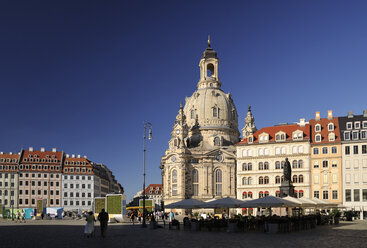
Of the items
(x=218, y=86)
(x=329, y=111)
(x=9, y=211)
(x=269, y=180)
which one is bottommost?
(x=9, y=211)

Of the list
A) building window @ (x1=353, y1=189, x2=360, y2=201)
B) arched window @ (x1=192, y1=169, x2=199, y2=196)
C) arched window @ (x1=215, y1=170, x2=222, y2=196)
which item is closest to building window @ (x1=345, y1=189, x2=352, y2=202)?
building window @ (x1=353, y1=189, x2=360, y2=201)

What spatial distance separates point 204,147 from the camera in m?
130

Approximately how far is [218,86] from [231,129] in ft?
52.7

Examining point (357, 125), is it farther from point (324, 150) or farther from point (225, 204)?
point (225, 204)

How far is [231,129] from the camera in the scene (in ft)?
441

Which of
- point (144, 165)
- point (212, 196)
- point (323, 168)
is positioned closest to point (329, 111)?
point (323, 168)

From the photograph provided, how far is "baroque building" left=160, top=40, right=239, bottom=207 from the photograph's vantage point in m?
123

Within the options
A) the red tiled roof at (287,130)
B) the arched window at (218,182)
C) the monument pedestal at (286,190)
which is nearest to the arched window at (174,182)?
the arched window at (218,182)

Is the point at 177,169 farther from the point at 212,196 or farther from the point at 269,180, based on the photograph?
the point at 269,180

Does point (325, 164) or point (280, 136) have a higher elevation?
point (280, 136)

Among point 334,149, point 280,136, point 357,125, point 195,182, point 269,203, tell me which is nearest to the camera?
point 269,203

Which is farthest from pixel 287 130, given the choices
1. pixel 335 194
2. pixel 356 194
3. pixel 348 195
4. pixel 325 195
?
pixel 356 194

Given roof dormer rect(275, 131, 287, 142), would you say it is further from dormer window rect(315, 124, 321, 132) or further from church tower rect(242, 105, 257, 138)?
church tower rect(242, 105, 257, 138)

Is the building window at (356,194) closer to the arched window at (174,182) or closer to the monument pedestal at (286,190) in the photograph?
the monument pedestal at (286,190)
